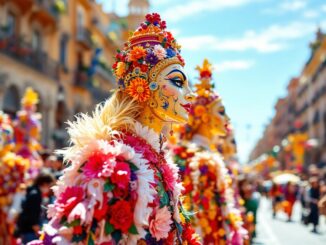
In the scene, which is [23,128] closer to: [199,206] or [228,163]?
[228,163]

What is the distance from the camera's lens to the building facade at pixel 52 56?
66.4 feet

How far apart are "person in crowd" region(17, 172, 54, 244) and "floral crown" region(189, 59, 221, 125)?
5.78 ft

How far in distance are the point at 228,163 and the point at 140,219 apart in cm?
461

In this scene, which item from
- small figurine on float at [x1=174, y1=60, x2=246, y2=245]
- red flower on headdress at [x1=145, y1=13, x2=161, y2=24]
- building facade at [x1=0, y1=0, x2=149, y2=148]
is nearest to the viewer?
red flower on headdress at [x1=145, y1=13, x2=161, y2=24]

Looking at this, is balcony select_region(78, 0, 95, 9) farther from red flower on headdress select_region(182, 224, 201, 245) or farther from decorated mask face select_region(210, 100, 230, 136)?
red flower on headdress select_region(182, 224, 201, 245)

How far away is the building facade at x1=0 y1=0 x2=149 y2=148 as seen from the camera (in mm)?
20234

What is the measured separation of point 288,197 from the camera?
21328mm

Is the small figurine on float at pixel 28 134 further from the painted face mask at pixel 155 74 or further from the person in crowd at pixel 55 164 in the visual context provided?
the painted face mask at pixel 155 74

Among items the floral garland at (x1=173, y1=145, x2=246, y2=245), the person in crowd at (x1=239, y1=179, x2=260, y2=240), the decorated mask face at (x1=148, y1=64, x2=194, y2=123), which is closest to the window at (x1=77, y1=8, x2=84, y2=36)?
the person in crowd at (x1=239, y1=179, x2=260, y2=240)

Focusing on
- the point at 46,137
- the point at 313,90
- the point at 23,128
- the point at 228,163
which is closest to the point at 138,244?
the point at 228,163

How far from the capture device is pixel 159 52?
3473 mm

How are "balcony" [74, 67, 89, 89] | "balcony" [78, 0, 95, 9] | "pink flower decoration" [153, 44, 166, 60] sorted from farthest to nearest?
"balcony" [78, 0, 95, 9]
"balcony" [74, 67, 89, 89]
"pink flower decoration" [153, 44, 166, 60]

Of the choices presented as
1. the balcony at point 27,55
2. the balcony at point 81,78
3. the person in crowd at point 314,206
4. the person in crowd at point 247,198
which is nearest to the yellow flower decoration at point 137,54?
the person in crowd at point 247,198

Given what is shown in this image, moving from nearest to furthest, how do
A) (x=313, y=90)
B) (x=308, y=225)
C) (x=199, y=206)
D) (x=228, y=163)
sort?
(x=199, y=206)
(x=228, y=163)
(x=308, y=225)
(x=313, y=90)
